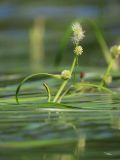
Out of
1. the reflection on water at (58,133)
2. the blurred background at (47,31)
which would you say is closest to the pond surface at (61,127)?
the reflection on water at (58,133)

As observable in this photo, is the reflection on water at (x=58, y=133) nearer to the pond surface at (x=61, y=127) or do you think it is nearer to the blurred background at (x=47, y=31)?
the pond surface at (x=61, y=127)

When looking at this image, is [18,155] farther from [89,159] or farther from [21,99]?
[21,99]

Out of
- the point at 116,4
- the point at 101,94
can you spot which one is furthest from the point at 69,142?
the point at 116,4

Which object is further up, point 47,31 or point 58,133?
point 47,31

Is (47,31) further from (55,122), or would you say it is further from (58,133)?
(58,133)

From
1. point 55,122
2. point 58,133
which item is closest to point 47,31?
point 55,122
